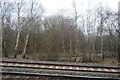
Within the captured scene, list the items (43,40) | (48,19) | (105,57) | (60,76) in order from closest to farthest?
(60,76) → (105,57) → (43,40) → (48,19)

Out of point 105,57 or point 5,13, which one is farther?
point 5,13

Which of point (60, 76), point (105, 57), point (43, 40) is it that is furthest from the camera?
point (43, 40)

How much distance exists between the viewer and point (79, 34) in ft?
31.5

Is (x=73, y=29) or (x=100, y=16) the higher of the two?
(x=100, y=16)

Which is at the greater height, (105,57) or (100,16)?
(100,16)

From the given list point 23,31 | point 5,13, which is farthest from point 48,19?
point 5,13

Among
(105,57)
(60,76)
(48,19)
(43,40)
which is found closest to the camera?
(60,76)

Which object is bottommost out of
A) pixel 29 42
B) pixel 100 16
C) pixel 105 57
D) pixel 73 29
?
pixel 105 57

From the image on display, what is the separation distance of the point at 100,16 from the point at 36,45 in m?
3.22

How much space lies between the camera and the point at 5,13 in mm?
9766

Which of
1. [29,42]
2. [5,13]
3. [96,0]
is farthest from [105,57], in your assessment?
[5,13]

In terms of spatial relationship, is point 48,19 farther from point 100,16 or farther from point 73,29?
point 100,16

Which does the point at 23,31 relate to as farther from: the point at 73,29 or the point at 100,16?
the point at 100,16

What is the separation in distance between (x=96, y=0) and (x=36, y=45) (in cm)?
348
